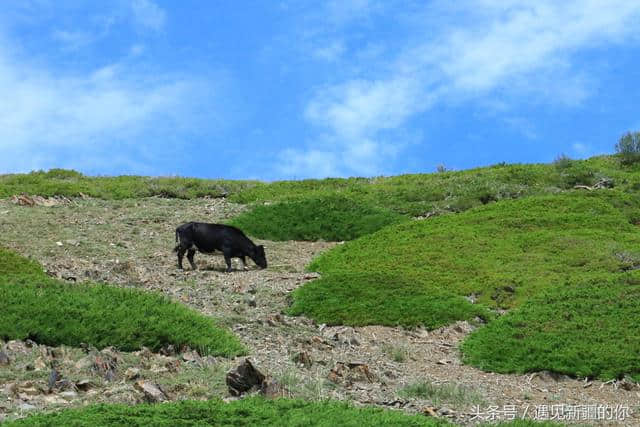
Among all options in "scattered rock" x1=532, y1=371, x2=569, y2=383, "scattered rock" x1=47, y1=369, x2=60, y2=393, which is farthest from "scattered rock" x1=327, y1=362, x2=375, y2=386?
"scattered rock" x1=47, y1=369, x2=60, y2=393

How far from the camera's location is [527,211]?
30.0 metres

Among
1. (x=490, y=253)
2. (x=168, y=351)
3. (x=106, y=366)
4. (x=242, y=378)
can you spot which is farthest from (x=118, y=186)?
(x=242, y=378)

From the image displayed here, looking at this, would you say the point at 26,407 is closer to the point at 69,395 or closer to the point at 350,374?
the point at 69,395

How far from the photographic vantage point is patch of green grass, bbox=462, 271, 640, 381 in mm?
16594

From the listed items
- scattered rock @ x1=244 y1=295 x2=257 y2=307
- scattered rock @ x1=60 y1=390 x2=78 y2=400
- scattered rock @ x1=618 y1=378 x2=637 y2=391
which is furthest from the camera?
scattered rock @ x1=244 y1=295 x2=257 y2=307

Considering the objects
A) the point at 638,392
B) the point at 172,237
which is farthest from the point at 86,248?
the point at 638,392

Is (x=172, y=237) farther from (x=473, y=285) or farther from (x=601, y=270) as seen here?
(x=601, y=270)

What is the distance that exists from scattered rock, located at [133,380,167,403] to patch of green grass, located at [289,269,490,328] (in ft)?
24.4

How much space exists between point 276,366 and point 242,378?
7.62ft

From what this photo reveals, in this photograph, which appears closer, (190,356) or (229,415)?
(229,415)

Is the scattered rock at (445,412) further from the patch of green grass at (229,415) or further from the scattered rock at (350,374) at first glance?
the scattered rock at (350,374)

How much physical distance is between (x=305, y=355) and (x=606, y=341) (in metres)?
5.82

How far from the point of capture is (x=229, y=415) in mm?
10852

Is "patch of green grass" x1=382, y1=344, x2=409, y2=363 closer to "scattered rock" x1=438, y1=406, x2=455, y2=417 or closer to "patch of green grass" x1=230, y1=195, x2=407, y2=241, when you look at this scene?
"scattered rock" x1=438, y1=406, x2=455, y2=417
